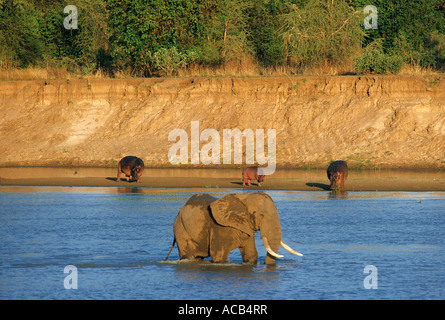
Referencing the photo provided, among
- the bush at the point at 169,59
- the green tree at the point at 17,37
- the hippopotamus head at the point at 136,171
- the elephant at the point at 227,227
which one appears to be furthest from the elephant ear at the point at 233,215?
the green tree at the point at 17,37

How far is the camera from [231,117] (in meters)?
40.6

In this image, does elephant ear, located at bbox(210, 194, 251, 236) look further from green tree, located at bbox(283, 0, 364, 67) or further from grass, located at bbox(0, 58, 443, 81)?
green tree, located at bbox(283, 0, 364, 67)

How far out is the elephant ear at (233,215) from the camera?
13.5 metres

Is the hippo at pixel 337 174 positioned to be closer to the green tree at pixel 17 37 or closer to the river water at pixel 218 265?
the river water at pixel 218 265

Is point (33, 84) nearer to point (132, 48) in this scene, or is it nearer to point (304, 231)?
point (132, 48)

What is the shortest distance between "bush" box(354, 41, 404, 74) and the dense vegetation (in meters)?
0.06

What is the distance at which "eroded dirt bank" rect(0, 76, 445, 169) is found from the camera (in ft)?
119

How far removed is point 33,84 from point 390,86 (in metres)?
21.2

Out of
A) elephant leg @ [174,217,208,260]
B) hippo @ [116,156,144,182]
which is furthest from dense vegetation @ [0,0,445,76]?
elephant leg @ [174,217,208,260]

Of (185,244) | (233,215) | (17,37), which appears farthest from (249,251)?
(17,37)

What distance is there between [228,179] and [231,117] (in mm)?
11409

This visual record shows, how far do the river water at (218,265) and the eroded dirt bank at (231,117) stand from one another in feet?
38.9

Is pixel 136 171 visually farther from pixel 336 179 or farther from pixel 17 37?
pixel 17 37
